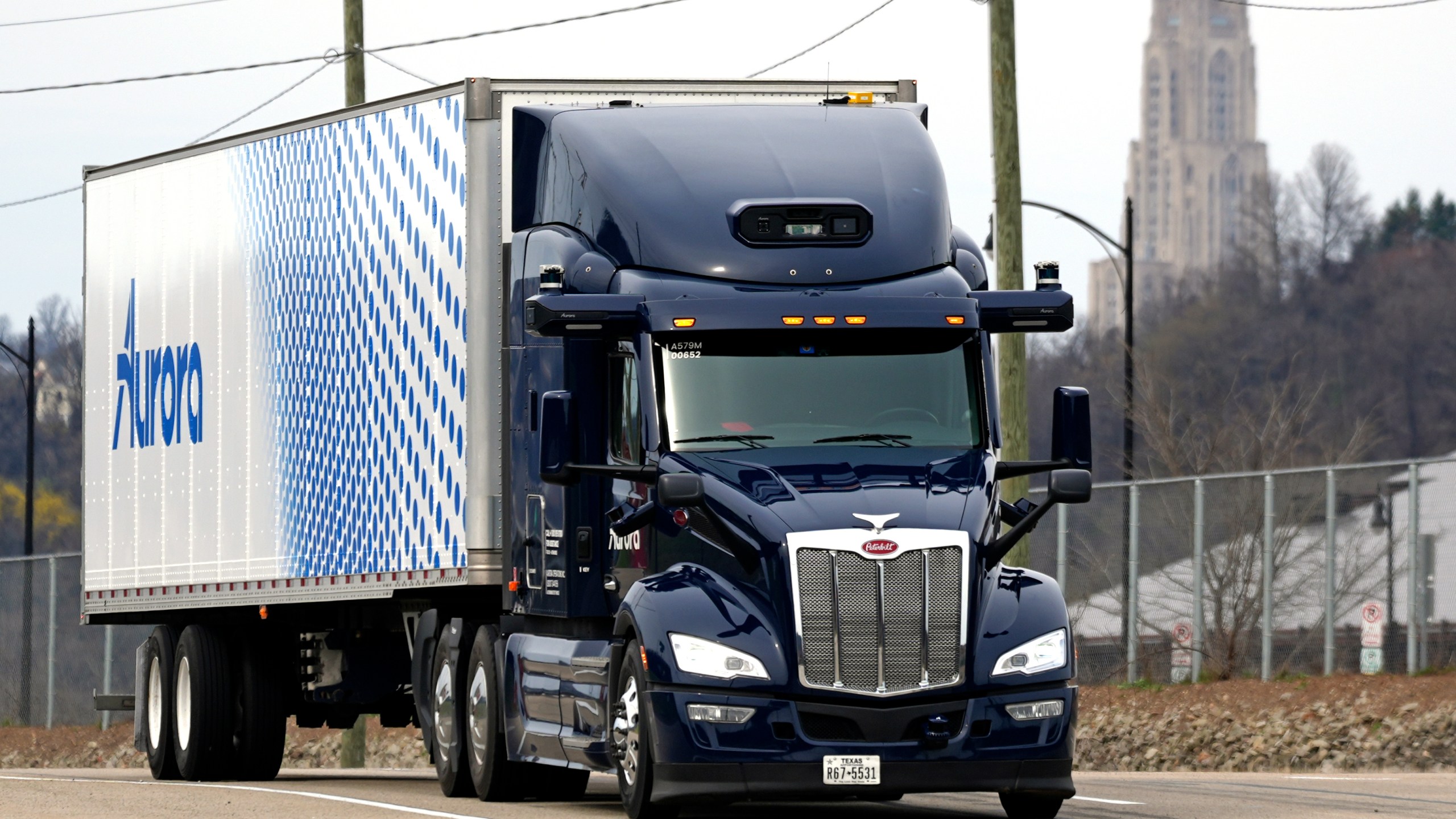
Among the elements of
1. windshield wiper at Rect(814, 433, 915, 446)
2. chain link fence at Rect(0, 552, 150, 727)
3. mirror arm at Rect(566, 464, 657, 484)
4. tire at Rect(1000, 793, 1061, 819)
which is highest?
windshield wiper at Rect(814, 433, 915, 446)

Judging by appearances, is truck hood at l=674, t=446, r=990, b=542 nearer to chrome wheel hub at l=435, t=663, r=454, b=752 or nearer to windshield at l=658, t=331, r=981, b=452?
windshield at l=658, t=331, r=981, b=452

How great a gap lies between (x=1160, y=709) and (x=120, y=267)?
1230 cm

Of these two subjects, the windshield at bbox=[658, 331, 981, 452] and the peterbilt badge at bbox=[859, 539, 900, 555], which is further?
the windshield at bbox=[658, 331, 981, 452]

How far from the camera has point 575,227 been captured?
15.5 m

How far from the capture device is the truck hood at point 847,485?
13.3 m

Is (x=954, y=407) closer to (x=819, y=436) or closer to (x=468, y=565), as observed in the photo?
(x=819, y=436)

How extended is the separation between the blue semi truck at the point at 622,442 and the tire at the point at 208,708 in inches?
2.1

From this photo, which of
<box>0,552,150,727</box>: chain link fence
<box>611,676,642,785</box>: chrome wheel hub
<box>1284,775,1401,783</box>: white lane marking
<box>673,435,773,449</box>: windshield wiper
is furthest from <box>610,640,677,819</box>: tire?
<box>0,552,150,727</box>: chain link fence

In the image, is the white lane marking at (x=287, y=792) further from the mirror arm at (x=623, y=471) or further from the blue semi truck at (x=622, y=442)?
the mirror arm at (x=623, y=471)

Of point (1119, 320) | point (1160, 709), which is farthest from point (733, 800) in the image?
point (1119, 320)

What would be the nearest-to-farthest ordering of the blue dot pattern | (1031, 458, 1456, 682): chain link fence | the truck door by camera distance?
the truck door
the blue dot pattern
(1031, 458, 1456, 682): chain link fence

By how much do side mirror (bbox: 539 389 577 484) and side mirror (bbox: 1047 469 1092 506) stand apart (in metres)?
2.64

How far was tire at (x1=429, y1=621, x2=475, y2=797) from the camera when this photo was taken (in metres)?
17.4

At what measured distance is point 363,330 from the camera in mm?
18281
